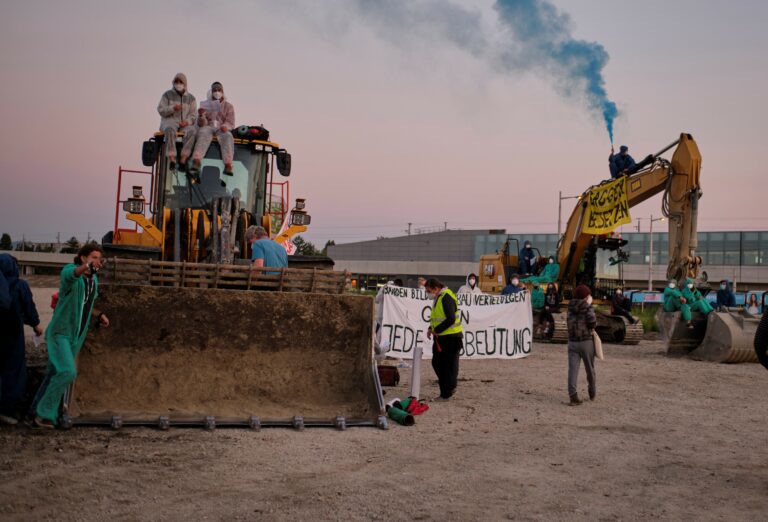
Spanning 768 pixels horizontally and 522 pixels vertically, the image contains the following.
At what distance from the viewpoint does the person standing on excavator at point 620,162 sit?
65.5 ft

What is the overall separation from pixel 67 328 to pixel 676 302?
45.4 ft

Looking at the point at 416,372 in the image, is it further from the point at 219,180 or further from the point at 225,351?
the point at 219,180

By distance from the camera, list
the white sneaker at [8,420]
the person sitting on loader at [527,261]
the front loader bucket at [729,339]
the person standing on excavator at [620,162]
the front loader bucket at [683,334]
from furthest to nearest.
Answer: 1. the person sitting on loader at [527,261]
2. the person standing on excavator at [620,162]
3. the front loader bucket at [683,334]
4. the front loader bucket at [729,339]
5. the white sneaker at [8,420]

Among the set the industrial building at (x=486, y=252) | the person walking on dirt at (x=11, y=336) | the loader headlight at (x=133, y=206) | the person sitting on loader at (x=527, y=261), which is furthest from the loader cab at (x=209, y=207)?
the industrial building at (x=486, y=252)

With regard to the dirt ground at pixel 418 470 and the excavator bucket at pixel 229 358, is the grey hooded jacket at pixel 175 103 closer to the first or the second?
the excavator bucket at pixel 229 358

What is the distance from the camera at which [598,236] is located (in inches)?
852

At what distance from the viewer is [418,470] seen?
6605mm

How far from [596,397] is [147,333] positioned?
21.5 feet

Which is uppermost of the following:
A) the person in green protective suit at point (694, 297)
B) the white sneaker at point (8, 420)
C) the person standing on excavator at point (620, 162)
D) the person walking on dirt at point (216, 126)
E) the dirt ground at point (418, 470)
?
the person standing on excavator at point (620, 162)

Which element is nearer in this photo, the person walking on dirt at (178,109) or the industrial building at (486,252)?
the person walking on dirt at (178,109)

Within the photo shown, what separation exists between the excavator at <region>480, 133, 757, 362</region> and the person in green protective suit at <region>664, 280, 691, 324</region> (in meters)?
0.18

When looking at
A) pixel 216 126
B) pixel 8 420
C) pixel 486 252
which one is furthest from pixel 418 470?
pixel 486 252

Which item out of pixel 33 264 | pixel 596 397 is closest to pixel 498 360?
pixel 596 397

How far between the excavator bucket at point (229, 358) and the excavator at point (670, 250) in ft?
35.1
